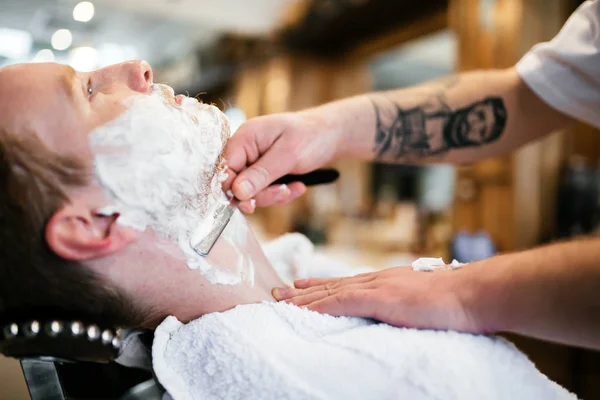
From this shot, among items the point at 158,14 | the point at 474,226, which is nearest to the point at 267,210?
the point at 158,14

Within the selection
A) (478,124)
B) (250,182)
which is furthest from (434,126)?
(250,182)

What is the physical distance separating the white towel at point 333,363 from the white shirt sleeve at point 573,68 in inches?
30.1

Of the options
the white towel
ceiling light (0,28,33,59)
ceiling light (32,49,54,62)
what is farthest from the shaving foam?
ceiling light (0,28,33,59)

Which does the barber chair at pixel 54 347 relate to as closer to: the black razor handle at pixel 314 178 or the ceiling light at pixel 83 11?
the black razor handle at pixel 314 178

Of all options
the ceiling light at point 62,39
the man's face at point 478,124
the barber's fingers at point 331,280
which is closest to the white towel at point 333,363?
the barber's fingers at point 331,280

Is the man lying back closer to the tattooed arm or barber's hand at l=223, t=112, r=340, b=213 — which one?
barber's hand at l=223, t=112, r=340, b=213

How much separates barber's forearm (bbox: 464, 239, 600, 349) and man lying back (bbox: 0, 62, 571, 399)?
0.06 metres

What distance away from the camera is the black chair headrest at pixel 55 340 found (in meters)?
0.71

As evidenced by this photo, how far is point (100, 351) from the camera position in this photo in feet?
2.44

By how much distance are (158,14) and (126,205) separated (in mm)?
4696

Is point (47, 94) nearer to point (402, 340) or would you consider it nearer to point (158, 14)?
point (402, 340)

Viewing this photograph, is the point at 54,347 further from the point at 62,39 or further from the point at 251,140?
the point at 62,39

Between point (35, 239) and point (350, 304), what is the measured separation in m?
0.54

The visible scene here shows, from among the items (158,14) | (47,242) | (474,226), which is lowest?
(474,226)
